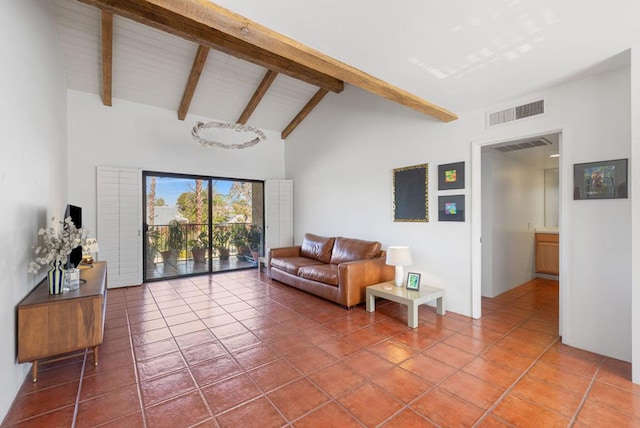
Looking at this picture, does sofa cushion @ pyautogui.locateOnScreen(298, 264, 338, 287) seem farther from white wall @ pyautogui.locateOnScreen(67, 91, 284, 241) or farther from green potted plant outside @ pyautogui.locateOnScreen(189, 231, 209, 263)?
white wall @ pyautogui.locateOnScreen(67, 91, 284, 241)

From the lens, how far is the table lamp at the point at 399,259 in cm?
377

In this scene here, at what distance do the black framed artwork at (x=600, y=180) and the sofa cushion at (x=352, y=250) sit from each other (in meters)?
2.50

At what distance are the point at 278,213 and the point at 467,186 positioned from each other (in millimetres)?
4436

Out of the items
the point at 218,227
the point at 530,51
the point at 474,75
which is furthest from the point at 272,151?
the point at 530,51

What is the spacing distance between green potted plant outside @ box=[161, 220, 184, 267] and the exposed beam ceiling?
3.33 meters

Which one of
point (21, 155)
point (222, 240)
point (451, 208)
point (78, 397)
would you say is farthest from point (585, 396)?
point (222, 240)

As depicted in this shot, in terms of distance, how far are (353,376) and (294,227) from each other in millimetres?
5041

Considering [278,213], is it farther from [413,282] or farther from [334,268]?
[413,282]

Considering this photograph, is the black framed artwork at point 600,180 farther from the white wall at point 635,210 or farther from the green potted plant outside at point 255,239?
the green potted plant outside at point 255,239

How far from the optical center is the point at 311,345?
9.31ft

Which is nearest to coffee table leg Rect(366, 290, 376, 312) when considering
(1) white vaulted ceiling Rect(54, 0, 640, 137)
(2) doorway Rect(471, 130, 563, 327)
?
(2) doorway Rect(471, 130, 563, 327)

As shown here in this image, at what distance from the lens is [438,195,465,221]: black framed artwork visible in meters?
3.66

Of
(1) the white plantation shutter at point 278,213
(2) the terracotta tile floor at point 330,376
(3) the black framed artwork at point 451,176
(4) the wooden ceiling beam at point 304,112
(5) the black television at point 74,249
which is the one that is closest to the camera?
(2) the terracotta tile floor at point 330,376

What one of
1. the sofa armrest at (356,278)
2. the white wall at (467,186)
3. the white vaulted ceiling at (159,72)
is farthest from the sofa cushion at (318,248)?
the white vaulted ceiling at (159,72)
